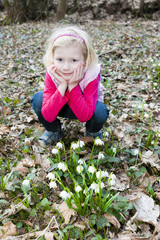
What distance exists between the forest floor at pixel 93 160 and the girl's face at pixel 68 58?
90cm

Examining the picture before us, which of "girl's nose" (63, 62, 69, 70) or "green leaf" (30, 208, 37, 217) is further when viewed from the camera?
"girl's nose" (63, 62, 69, 70)

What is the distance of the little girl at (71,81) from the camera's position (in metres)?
2.06

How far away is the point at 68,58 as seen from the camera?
6.72 feet

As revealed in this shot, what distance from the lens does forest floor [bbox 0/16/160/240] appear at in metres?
1.72

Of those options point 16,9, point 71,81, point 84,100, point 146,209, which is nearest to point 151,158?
point 146,209

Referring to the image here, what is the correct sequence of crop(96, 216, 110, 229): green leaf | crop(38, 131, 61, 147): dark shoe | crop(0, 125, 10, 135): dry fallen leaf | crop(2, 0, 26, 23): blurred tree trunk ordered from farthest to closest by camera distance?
crop(2, 0, 26, 23): blurred tree trunk, crop(0, 125, 10, 135): dry fallen leaf, crop(38, 131, 61, 147): dark shoe, crop(96, 216, 110, 229): green leaf

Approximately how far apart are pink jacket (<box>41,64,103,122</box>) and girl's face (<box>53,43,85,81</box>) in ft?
0.66

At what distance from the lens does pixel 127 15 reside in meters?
10.7

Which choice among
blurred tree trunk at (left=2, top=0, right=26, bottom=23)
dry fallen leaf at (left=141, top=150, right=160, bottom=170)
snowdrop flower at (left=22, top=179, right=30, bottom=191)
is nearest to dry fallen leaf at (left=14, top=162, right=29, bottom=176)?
snowdrop flower at (left=22, top=179, right=30, bottom=191)

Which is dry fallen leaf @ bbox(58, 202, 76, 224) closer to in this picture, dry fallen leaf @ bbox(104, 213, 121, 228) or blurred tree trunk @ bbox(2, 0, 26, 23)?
dry fallen leaf @ bbox(104, 213, 121, 228)

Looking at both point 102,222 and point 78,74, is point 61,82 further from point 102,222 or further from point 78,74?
point 102,222

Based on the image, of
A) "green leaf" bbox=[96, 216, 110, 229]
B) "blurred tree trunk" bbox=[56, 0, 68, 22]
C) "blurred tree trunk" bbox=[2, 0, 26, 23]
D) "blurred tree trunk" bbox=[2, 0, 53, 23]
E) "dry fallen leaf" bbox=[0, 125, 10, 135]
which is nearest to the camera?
"green leaf" bbox=[96, 216, 110, 229]

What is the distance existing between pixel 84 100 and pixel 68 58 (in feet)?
1.61

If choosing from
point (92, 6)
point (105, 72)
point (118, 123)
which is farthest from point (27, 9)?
point (118, 123)
